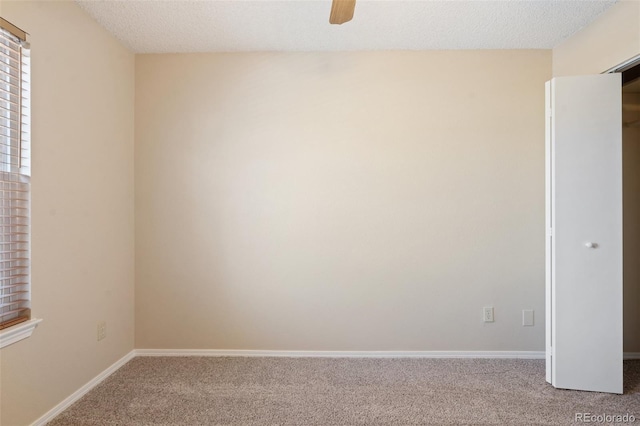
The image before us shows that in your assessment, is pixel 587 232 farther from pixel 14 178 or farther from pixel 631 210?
pixel 14 178

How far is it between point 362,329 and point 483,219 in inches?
53.3

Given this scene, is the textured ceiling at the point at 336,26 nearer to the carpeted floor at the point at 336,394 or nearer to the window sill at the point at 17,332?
the window sill at the point at 17,332

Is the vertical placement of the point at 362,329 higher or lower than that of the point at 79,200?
lower

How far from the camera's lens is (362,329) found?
2.91 meters

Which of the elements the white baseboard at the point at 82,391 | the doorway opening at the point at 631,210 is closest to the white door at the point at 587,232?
the doorway opening at the point at 631,210

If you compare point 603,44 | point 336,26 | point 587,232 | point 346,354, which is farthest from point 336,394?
point 603,44

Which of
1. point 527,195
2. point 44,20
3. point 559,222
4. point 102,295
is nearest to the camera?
point 44,20

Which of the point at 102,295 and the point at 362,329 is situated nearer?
the point at 102,295

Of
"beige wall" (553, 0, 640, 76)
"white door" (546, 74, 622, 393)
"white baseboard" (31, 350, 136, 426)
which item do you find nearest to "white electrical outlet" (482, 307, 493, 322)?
"white door" (546, 74, 622, 393)

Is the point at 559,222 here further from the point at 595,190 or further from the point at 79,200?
the point at 79,200

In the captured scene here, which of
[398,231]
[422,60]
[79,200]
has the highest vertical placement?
[422,60]

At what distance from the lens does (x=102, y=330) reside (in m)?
2.52

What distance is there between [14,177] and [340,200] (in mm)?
2079

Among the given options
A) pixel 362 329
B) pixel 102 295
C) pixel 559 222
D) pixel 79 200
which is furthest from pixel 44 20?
pixel 559 222
